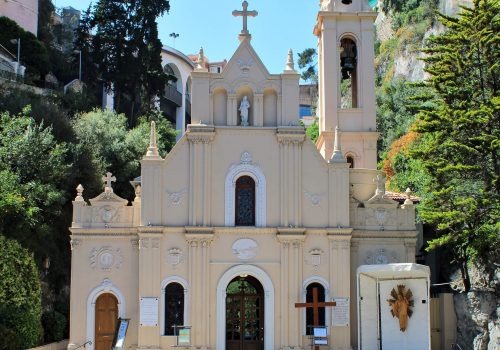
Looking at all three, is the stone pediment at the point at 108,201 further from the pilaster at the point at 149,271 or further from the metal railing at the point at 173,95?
the metal railing at the point at 173,95

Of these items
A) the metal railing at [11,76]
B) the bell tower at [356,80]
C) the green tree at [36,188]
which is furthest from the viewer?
the metal railing at [11,76]

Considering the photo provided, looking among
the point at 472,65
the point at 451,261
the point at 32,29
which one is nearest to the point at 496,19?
the point at 472,65

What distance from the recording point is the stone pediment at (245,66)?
2998 centimetres

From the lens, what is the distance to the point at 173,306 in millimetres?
28797

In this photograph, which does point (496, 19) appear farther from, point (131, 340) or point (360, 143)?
point (131, 340)

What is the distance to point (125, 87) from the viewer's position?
47656 millimetres

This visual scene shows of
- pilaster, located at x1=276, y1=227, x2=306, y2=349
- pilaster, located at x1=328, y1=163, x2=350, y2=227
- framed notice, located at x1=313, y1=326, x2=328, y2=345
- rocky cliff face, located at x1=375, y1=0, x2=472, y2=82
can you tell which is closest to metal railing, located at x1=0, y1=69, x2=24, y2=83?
pilaster, located at x1=276, y1=227, x2=306, y2=349

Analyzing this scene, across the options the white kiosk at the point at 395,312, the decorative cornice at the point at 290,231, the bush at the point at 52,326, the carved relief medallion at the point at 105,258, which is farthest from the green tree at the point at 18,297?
the white kiosk at the point at 395,312

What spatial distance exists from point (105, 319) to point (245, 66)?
10939mm

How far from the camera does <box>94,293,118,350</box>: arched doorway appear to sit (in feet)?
95.8

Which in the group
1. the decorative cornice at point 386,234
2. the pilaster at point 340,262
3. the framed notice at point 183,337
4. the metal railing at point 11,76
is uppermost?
the metal railing at point 11,76

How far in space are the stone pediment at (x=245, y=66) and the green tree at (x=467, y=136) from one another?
21.2 feet

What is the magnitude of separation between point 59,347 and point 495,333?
16974 mm

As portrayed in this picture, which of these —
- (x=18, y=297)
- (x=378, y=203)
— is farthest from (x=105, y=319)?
(x=378, y=203)
